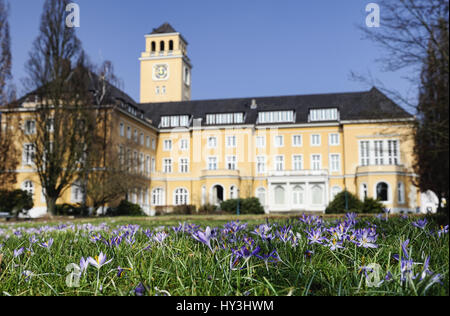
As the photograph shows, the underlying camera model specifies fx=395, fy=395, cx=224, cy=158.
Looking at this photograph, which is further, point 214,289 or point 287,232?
point 287,232

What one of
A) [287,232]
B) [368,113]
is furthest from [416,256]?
[368,113]

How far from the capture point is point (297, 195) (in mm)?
42750

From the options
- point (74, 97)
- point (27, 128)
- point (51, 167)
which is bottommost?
point (51, 167)

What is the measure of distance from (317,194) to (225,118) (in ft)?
43.8

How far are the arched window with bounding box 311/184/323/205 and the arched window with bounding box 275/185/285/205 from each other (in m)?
3.30

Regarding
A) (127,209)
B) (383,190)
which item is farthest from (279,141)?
(127,209)

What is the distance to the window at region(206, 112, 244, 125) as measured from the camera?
4525 cm

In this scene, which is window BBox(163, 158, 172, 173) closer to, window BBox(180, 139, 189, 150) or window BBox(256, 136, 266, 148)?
window BBox(180, 139, 189, 150)

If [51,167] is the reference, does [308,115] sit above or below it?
above

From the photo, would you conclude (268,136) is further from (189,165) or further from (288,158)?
(189,165)

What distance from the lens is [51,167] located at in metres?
26.5

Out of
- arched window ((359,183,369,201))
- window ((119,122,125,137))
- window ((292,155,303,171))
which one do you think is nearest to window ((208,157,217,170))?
window ((292,155,303,171))

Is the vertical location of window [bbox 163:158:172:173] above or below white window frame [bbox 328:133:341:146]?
below

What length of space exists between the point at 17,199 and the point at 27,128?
210 inches
